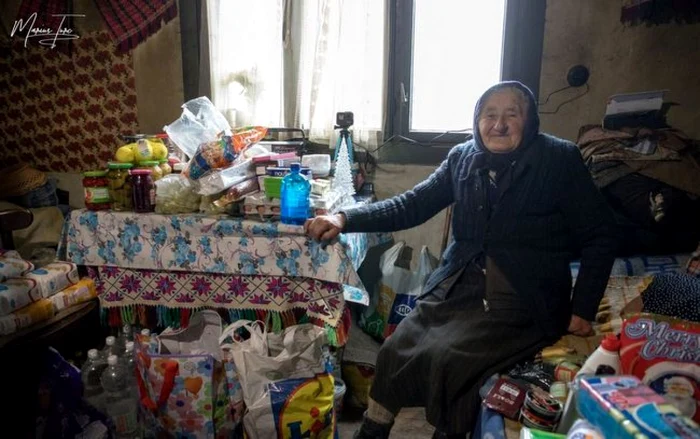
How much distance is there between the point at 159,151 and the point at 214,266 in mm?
558

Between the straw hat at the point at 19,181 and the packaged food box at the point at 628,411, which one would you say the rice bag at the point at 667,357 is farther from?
the straw hat at the point at 19,181

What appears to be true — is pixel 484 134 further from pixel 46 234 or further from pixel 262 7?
pixel 46 234

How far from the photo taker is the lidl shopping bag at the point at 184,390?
1.47 m

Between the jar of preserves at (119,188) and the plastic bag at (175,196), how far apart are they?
120mm

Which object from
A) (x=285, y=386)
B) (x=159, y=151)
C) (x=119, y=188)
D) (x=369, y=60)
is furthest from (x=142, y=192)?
(x=369, y=60)

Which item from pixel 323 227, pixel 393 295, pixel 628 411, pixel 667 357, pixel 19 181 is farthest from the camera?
pixel 19 181

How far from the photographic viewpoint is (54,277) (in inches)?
67.5

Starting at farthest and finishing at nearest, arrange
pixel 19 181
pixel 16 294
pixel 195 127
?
pixel 19 181 < pixel 195 127 < pixel 16 294

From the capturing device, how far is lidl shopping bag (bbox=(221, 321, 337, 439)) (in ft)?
4.74

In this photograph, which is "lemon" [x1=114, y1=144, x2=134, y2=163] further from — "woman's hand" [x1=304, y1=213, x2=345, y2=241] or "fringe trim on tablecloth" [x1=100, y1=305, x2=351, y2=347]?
"woman's hand" [x1=304, y1=213, x2=345, y2=241]

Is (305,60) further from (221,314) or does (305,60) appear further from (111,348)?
(111,348)
